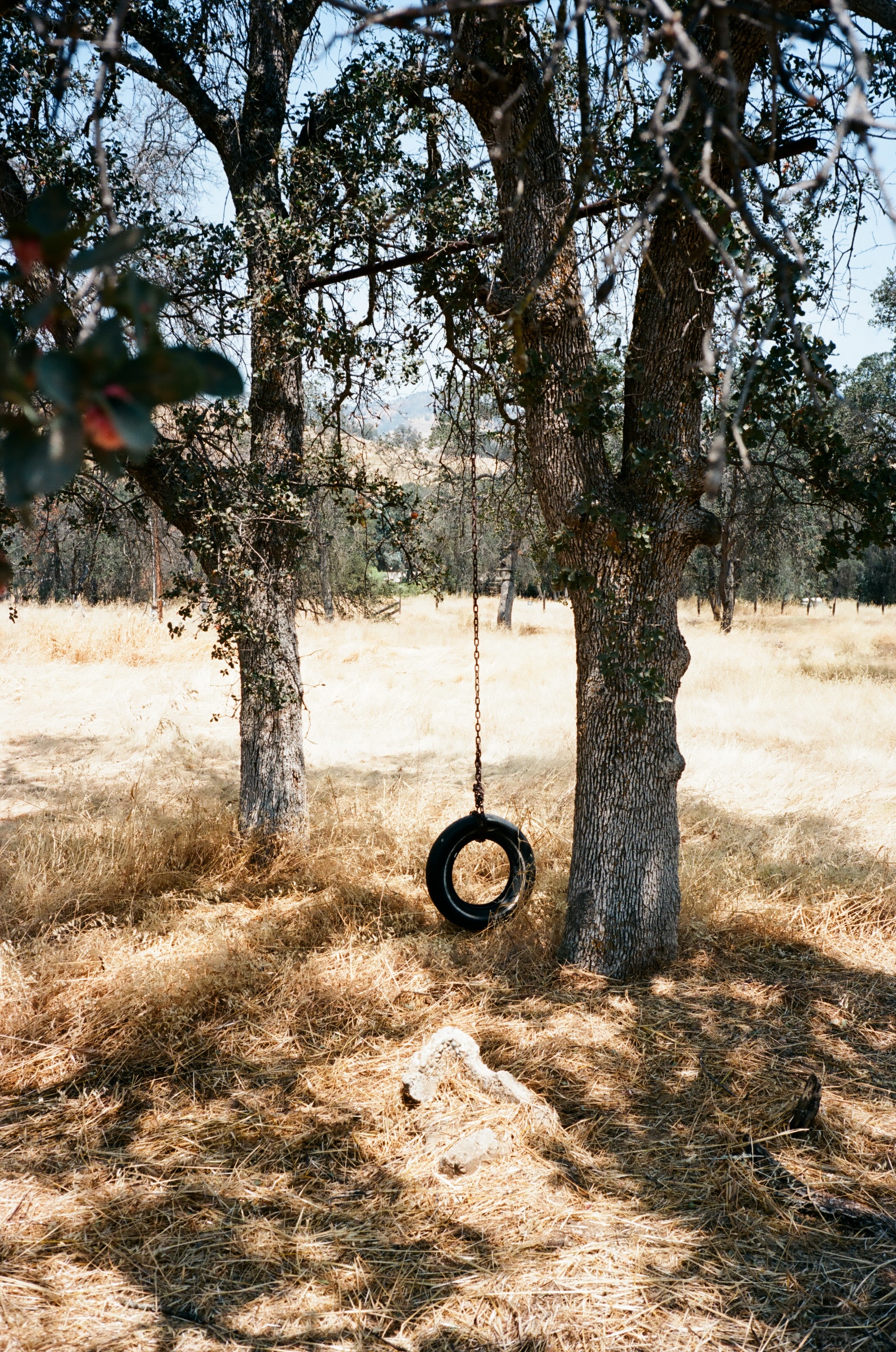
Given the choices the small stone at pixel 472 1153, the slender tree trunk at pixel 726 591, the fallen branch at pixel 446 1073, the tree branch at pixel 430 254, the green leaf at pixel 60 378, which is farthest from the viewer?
the slender tree trunk at pixel 726 591

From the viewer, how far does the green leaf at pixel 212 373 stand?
2.56ft

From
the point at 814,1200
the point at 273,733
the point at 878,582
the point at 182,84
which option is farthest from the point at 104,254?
the point at 878,582

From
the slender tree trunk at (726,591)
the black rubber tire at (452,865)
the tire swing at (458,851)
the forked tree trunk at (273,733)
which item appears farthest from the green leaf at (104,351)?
the slender tree trunk at (726,591)

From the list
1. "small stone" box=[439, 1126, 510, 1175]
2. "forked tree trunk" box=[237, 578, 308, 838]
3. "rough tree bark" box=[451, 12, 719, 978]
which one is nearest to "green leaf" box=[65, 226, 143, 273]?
"small stone" box=[439, 1126, 510, 1175]

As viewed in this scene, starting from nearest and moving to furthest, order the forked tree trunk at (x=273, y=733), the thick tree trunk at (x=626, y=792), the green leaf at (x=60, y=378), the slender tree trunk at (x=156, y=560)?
1. the green leaf at (x=60, y=378)
2. the thick tree trunk at (x=626, y=792)
3. the forked tree trunk at (x=273, y=733)
4. the slender tree trunk at (x=156, y=560)

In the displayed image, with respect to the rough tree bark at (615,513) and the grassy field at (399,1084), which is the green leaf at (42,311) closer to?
the grassy field at (399,1084)

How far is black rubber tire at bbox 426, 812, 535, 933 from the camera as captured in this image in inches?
197

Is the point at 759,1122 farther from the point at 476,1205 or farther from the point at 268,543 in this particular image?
the point at 268,543

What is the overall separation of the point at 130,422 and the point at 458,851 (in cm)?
453

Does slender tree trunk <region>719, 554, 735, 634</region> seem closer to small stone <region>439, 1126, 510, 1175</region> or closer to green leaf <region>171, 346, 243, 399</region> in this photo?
small stone <region>439, 1126, 510, 1175</region>

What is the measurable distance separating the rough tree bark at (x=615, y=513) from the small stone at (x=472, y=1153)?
158 cm

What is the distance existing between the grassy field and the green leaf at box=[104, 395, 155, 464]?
2.58m

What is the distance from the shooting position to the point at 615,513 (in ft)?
13.6

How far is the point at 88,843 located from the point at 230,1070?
2.74 m
